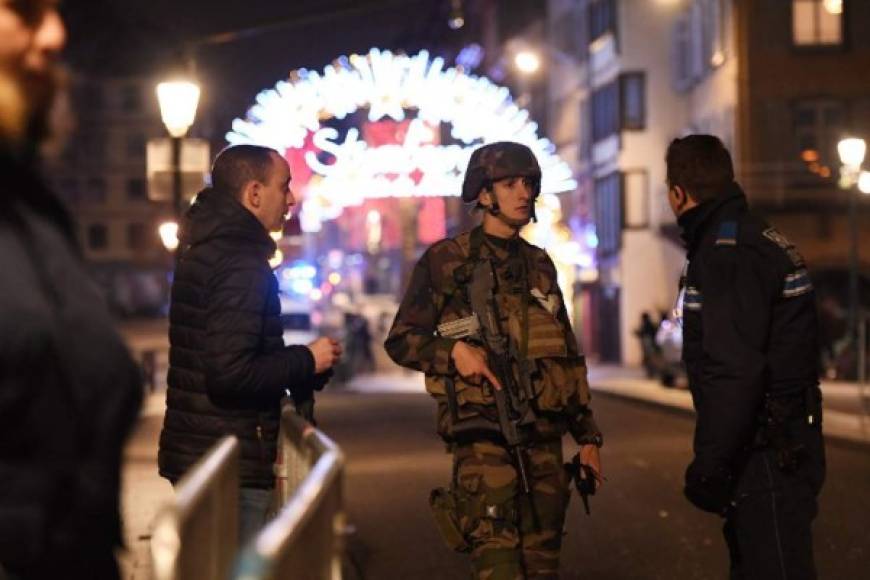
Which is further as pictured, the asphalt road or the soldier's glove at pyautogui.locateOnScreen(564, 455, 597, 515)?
the asphalt road

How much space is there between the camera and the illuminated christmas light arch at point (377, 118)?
120ft

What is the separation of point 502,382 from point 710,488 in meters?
1.02

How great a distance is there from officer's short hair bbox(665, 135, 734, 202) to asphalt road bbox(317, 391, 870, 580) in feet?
14.2

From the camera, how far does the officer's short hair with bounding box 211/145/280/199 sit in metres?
6.29

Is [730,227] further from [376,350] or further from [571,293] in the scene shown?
[376,350]

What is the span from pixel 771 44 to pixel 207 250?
39.3m

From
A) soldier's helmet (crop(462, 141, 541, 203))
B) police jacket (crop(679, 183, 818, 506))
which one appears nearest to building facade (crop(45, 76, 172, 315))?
soldier's helmet (crop(462, 141, 541, 203))

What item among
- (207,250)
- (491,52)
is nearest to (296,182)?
(207,250)

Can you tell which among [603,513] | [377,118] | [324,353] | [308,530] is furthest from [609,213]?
[308,530]

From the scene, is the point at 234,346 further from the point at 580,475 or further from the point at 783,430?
the point at 783,430

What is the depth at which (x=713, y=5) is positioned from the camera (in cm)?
4606

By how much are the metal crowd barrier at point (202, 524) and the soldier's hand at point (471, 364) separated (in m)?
1.34

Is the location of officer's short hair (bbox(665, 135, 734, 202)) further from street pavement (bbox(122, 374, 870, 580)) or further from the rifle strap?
street pavement (bbox(122, 374, 870, 580))

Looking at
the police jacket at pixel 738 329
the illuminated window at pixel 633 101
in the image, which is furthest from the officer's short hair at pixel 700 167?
the illuminated window at pixel 633 101
